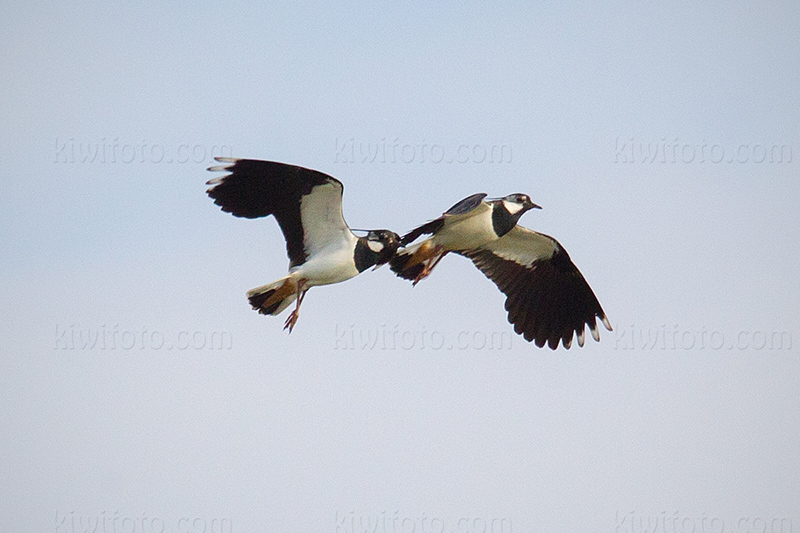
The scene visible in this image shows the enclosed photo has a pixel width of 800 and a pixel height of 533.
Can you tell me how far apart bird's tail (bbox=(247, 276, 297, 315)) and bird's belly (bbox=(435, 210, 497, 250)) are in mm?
1870

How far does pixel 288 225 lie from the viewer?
9.93 meters

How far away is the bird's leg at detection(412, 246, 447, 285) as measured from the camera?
428 inches

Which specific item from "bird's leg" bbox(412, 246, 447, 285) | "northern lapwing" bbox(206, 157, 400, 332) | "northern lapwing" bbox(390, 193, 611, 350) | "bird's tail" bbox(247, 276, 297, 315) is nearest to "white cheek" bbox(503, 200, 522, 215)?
"northern lapwing" bbox(390, 193, 611, 350)

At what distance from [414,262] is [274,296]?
5.69 ft

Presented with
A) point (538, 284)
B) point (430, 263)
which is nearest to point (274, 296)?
point (430, 263)

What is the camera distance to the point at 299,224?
9.95m

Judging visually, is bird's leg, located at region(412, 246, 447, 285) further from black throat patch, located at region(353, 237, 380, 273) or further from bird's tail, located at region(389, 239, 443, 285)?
black throat patch, located at region(353, 237, 380, 273)

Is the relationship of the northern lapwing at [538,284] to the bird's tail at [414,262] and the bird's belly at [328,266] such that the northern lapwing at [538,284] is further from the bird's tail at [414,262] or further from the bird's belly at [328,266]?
the bird's belly at [328,266]

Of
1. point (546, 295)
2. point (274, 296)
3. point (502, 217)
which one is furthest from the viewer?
point (546, 295)

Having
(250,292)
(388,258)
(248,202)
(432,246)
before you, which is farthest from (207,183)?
(432,246)

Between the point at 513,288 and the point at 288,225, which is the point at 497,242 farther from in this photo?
the point at 288,225

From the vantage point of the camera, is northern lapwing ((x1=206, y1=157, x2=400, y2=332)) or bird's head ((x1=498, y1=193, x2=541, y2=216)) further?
bird's head ((x1=498, y1=193, x2=541, y2=216))

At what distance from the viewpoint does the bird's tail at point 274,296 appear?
9953mm

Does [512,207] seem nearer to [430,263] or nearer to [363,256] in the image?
[430,263]
